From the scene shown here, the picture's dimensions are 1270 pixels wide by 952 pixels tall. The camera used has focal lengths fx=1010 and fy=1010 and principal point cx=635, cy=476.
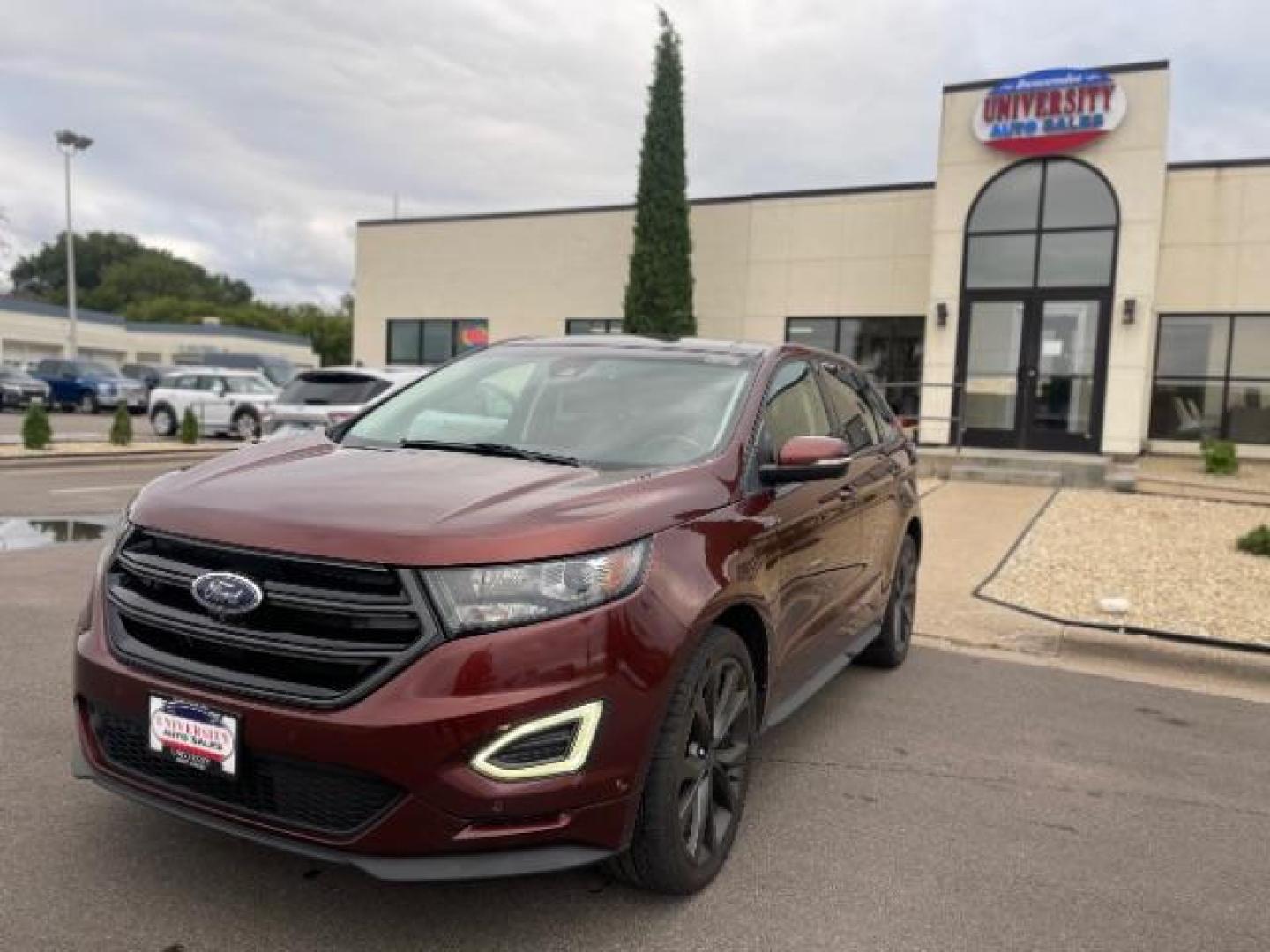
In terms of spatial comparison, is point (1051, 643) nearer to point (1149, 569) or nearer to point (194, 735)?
point (1149, 569)

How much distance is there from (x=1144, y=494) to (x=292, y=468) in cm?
1260

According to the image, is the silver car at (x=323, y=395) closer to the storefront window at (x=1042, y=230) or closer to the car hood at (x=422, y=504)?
the car hood at (x=422, y=504)

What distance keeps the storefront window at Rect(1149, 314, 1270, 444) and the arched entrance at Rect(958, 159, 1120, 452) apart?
2888mm

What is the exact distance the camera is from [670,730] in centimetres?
283

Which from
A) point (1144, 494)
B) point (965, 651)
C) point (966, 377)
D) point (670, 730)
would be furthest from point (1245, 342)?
point (670, 730)

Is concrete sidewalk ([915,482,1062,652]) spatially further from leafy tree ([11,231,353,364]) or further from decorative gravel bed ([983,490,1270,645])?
leafy tree ([11,231,353,364])

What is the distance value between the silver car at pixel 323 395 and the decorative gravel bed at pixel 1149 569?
7499mm

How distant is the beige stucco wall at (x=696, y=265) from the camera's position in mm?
19969

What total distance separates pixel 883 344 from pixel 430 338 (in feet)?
38.7

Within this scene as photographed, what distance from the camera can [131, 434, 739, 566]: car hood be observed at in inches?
101

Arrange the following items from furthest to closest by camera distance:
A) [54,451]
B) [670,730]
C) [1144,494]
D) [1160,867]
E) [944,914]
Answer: [54,451], [1144,494], [1160,867], [944,914], [670,730]

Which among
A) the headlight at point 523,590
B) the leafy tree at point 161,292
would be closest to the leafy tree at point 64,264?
the leafy tree at point 161,292

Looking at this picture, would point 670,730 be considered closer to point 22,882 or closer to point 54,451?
point 22,882

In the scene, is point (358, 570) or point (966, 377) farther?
point (966, 377)
